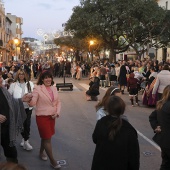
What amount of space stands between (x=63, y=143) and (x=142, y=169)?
218 centimetres

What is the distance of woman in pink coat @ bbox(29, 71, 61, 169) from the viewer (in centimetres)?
516

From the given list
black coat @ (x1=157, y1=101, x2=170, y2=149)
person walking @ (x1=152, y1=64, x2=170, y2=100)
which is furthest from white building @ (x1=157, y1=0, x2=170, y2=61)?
black coat @ (x1=157, y1=101, x2=170, y2=149)

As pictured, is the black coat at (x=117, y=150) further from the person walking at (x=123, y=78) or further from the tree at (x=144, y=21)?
the tree at (x=144, y=21)

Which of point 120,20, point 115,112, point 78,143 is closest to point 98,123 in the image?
point 115,112

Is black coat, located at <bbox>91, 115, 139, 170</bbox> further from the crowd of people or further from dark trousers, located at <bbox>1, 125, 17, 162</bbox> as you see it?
dark trousers, located at <bbox>1, 125, 17, 162</bbox>

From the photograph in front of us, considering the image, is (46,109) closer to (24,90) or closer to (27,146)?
(24,90)

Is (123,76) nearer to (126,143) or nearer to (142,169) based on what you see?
(142,169)

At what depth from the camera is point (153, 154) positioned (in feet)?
19.8

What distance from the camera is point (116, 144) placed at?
2.89 metres

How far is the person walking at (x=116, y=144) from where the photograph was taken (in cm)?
290

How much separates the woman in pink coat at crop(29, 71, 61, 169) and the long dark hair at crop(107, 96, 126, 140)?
236cm

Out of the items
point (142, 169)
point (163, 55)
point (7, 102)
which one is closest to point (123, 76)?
point (142, 169)

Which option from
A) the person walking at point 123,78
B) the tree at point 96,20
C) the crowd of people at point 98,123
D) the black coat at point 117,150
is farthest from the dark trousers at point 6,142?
the tree at point 96,20

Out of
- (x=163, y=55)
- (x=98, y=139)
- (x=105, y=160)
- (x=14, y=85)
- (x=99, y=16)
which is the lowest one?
(x=105, y=160)
